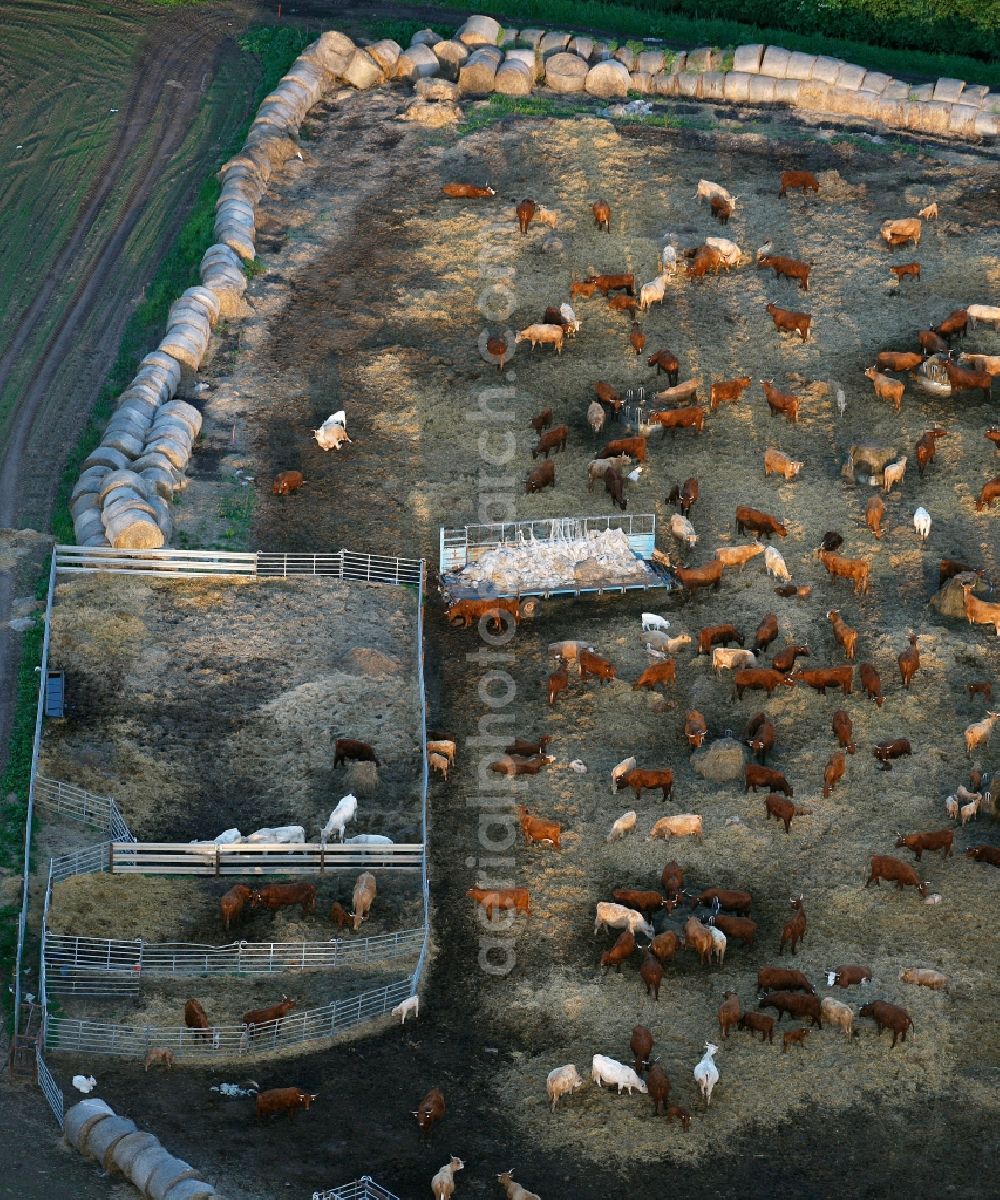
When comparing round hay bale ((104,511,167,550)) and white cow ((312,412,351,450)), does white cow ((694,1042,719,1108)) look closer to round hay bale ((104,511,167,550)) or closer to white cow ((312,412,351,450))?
round hay bale ((104,511,167,550))

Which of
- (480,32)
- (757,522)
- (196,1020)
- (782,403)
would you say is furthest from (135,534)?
(480,32)

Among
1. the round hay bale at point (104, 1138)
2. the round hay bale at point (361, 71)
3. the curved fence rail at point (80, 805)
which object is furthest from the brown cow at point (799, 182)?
the round hay bale at point (104, 1138)

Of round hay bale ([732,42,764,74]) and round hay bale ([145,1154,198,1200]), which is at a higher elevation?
round hay bale ([732,42,764,74])

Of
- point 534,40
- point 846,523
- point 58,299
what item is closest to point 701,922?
point 846,523

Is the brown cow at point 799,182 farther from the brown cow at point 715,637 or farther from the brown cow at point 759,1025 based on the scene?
the brown cow at point 759,1025

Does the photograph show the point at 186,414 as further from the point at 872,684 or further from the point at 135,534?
the point at 872,684

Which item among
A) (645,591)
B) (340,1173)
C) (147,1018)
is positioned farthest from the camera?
(645,591)

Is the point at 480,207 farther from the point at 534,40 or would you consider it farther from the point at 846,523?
the point at 846,523

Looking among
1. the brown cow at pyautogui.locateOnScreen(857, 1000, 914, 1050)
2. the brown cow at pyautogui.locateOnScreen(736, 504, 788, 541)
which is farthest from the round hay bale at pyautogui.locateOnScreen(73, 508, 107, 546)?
the brown cow at pyautogui.locateOnScreen(857, 1000, 914, 1050)
